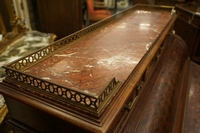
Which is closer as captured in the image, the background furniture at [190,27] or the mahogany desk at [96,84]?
the mahogany desk at [96,84]

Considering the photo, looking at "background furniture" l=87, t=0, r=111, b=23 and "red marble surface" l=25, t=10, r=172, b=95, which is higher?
"red marble surface" l=25, t=10, r=172, b=95

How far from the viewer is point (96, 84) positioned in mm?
776

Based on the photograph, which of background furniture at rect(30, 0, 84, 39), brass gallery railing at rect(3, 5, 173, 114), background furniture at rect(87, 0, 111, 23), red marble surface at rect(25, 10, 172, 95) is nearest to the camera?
brass gallery railing at rect(3, 5, 173, 114)

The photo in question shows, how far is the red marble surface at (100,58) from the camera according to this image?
2.65ft

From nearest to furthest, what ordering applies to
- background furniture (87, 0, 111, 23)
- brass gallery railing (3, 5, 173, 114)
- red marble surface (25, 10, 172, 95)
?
brass gallery railing (3, 5, 173, 114) < red marble surface (25, 10, 172, 95) < background furniture (87, 0, 111, 23)

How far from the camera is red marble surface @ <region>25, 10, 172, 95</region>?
0.81 meters

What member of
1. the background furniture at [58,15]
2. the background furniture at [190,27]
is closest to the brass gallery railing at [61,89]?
the background furniture at [58,15]

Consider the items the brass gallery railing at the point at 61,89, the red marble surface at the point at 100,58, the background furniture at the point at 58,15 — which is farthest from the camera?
the background furniture at the point at 58,15

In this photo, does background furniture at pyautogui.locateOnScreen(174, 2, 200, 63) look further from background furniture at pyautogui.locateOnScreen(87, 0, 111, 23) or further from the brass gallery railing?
the brass gallery railing

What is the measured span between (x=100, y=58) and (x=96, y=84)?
0.88ft

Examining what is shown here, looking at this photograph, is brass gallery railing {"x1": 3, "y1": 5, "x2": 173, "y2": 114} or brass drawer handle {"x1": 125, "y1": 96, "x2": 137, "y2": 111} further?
brass drawer handle {"x1": 125, "y1": 96, "x2": 137, "y2": 111}

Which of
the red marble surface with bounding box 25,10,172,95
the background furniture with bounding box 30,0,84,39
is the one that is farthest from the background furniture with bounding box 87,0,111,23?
the red marble surface with bounding box 25,10,172,95

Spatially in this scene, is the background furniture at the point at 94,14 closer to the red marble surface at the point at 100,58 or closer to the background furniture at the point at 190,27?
the background furniture at the point at 190,27

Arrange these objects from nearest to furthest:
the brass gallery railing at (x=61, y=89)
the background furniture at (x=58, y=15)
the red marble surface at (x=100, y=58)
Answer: the brass gallery railing at (x=61, y=89), the red marble surface at (x=100, y=58), the background furniture at (x=58, y=15)
